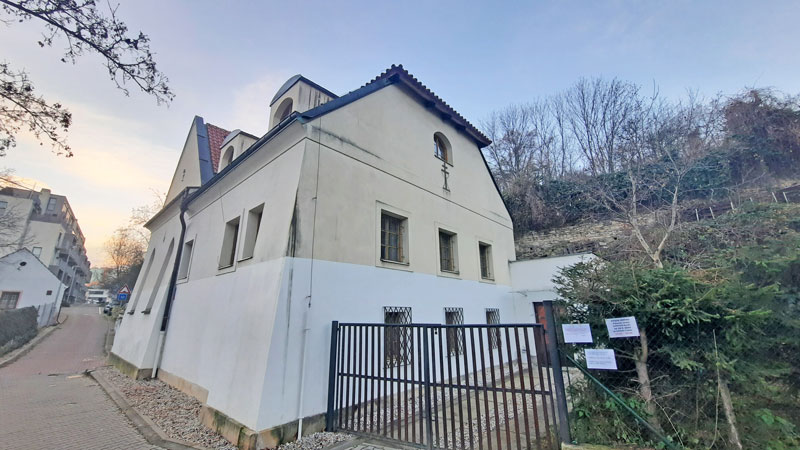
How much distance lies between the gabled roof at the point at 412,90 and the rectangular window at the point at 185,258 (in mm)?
7177

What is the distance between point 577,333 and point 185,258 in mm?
11791

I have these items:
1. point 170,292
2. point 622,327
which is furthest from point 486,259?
point 170,292

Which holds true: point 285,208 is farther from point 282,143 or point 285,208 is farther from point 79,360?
point 79,360

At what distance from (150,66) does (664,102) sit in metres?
19.2

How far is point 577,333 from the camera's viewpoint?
3.79 metres

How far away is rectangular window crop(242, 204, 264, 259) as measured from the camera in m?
6.95

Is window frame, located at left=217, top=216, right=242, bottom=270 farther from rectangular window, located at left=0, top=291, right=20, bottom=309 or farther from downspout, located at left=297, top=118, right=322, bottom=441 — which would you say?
rectangular window, located at left=0, top=291, right=20, bottom=309

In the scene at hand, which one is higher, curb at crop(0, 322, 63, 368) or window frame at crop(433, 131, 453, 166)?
window frame at crop(433, 131, 453, 166)

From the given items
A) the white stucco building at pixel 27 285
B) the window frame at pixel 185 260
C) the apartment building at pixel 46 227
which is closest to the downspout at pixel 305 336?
the window frame at pixel 185 260

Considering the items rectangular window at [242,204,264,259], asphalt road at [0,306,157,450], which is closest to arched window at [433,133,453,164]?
rectangular window at [242,204,264,259]

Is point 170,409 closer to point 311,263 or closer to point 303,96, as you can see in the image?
point 311,263

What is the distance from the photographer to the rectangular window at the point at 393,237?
24.1ft

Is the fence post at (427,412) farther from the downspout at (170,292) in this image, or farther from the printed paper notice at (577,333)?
the downspout at (170,292)

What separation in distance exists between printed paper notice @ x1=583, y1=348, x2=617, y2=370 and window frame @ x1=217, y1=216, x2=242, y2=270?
7699 mm
